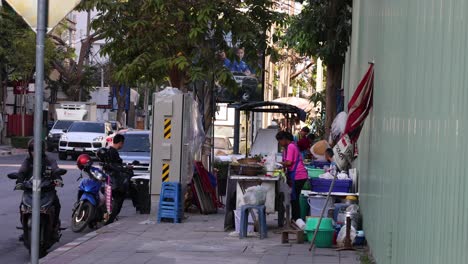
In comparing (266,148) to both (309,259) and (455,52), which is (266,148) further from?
(455,52)

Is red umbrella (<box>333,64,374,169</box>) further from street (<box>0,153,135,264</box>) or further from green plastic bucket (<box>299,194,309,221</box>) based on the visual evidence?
street (<box>0,153,135,264</box>)

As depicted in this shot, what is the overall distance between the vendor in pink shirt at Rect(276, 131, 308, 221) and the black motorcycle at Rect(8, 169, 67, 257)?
5.07 m

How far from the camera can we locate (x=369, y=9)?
49.3 ft

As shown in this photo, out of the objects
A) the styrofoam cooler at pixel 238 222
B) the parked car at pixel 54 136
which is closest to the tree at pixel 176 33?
the styrofoam cooler at pixel 238 222

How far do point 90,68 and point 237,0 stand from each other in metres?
41.4

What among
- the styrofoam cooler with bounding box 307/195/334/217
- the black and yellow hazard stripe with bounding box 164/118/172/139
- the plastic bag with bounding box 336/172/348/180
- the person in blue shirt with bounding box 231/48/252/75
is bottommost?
the styrofoam cooler with bounding box 307/195/334/217

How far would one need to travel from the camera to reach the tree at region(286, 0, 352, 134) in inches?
931

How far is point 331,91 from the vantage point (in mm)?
24359

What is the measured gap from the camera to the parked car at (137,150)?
23.8m

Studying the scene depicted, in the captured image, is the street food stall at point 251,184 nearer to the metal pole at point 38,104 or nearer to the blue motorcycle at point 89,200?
the blue motorcycle at point 89,200

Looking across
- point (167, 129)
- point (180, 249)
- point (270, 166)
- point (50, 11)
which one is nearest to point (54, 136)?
point (167, 129)

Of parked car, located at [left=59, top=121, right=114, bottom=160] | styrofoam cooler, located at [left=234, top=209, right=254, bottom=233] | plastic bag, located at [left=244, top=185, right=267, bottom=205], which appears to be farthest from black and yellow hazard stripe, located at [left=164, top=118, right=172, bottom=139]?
parked car, located at [left=59, top=121, right=114, bottom=160]

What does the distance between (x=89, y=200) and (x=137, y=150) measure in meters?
9.77

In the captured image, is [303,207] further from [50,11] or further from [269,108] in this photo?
[50,11]
